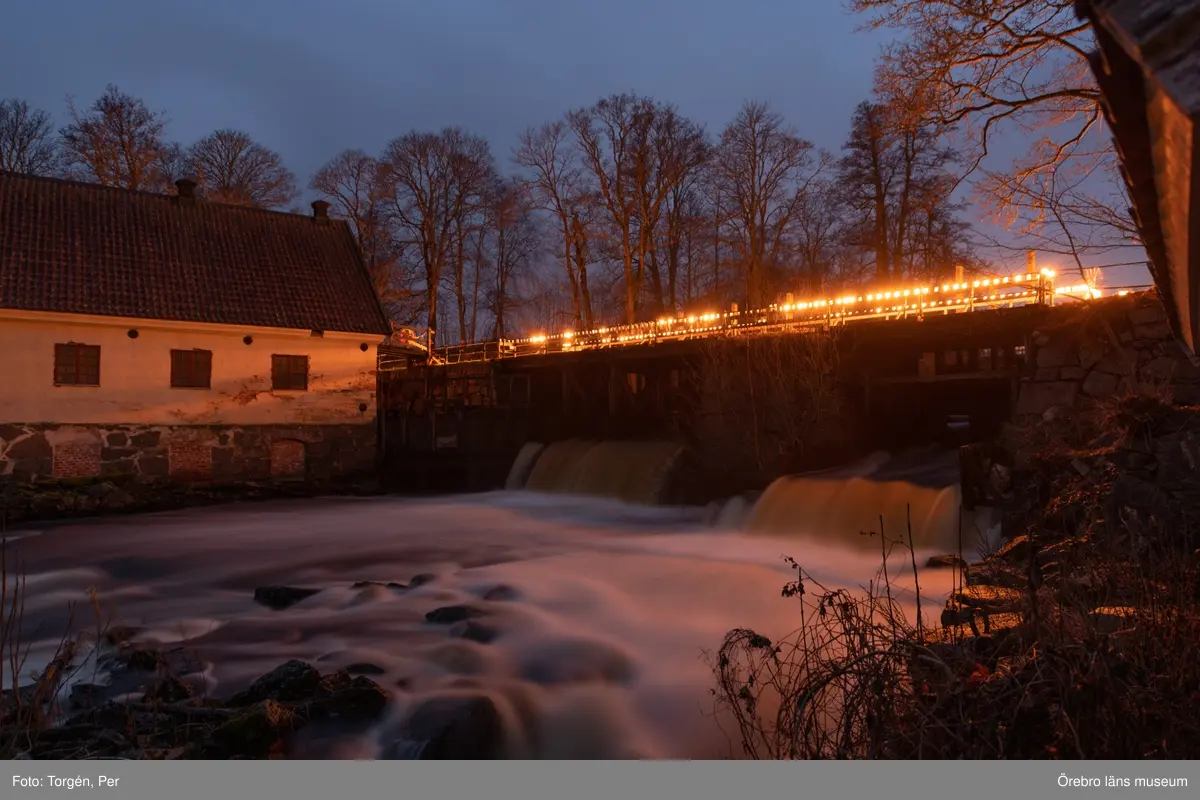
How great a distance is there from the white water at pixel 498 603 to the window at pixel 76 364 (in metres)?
4.49

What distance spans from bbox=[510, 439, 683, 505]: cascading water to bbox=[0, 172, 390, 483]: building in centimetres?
601

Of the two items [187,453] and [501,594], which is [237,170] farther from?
[501,594]

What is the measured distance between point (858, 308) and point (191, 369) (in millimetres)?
17941

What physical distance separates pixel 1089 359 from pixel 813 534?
5.33m

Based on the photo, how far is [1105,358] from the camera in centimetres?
1172

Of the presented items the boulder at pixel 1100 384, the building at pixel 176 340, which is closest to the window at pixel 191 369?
→ the building at pixel 176 340

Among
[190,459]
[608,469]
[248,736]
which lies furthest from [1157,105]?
[190,459]

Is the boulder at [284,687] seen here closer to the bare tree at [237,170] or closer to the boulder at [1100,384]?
the boulder at [1100,384]

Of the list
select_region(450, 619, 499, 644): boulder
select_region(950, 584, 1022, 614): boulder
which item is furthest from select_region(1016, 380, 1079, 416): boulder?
select_region(450, 619, 499, 644): boulder

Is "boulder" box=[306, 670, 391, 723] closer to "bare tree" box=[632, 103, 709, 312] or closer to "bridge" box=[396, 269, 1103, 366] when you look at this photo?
"bridge" box=[396, 269, 1103, 366]

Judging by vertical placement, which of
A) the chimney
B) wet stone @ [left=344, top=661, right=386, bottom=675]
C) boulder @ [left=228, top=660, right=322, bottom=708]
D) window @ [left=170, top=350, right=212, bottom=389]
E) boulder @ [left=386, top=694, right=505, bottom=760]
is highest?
the chimney

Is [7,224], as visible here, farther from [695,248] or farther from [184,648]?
[695,248]

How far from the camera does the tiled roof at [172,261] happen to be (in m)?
20.5

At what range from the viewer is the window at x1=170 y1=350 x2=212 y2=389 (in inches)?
858
